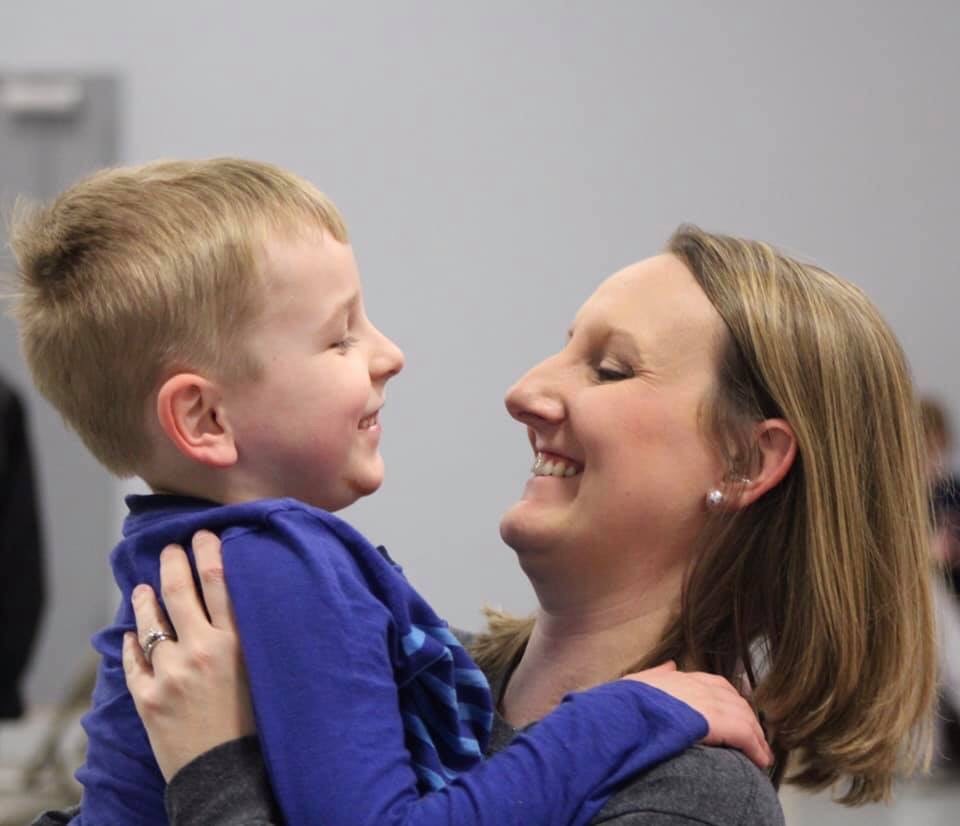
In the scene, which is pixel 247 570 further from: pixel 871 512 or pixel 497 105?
pixel 497 105

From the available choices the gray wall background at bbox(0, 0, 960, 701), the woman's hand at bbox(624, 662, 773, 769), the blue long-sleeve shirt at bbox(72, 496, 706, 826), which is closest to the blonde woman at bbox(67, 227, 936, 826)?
the woman's hand at bbox(624, 662, 773, 769)

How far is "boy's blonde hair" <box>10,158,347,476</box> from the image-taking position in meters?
1.41

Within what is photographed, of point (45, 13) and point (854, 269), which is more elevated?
point (45, 13)

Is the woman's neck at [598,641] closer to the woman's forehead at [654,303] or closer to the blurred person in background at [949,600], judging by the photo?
the woman's forehead at [654,303]

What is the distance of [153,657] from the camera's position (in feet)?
4.52

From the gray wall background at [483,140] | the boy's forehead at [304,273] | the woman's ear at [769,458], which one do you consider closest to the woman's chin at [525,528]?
the woman's ear at [769,458]

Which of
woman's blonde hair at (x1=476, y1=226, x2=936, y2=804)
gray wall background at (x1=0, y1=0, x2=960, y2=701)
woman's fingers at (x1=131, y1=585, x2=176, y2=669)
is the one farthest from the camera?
gray wall background at (x1=0, y1=0, x2=960, y2=701)

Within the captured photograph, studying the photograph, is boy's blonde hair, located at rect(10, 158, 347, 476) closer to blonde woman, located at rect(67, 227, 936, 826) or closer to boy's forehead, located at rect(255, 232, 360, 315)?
boy's forehead, located at rect(255, 232, 360, 315)

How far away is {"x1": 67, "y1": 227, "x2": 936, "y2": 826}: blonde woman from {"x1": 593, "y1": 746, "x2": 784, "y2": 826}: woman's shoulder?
0.18m

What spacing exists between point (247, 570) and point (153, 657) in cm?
12

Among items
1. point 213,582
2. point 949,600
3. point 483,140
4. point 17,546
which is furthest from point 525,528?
point 483,140

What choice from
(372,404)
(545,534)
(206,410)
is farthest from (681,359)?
(206,410)

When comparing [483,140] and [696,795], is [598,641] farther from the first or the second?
[483,140]

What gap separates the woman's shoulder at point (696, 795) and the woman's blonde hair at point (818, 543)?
18cm
